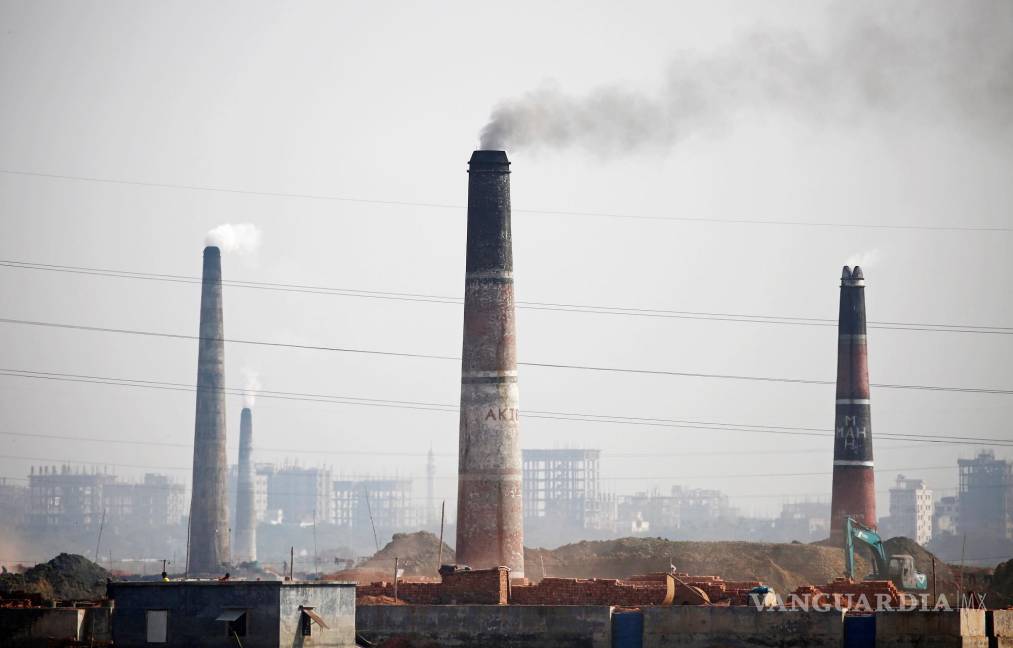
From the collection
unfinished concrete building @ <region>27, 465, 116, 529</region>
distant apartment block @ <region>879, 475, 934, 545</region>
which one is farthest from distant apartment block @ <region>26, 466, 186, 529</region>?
distant apartment block @ <region>879, 475, 934, 545</region>

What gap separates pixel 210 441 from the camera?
223 ft

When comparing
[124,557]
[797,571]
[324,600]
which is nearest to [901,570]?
[797,571]

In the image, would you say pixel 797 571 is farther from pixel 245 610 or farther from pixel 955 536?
pixel 955 536

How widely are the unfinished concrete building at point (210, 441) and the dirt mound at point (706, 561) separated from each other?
16971 mm

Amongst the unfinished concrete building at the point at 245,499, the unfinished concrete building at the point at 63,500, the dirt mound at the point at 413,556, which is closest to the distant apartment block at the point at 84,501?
the unfinished concrete building at the point at 63,500

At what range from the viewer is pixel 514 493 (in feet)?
134

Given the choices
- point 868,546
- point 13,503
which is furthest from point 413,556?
point 13,503

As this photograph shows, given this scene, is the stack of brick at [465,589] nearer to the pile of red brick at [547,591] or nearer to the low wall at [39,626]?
the pile of red brick at [547,591]

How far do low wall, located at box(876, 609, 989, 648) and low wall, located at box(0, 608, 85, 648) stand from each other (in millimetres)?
16635

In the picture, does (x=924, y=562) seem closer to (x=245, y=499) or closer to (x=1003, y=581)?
(x=1003, y=581)

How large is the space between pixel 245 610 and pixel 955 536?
448 feet

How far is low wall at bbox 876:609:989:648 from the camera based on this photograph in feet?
113

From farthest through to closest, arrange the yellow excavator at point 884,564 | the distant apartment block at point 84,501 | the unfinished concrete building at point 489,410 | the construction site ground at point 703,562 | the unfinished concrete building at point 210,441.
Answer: the distant apartment block at point 84,501 → the unfinished concrete building at point 210,441 → the construction site ground at point 703,562 → the yellow excavator at point 884,564 → the unfinished concrete building at point 489,410

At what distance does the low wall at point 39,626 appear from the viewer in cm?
3550
